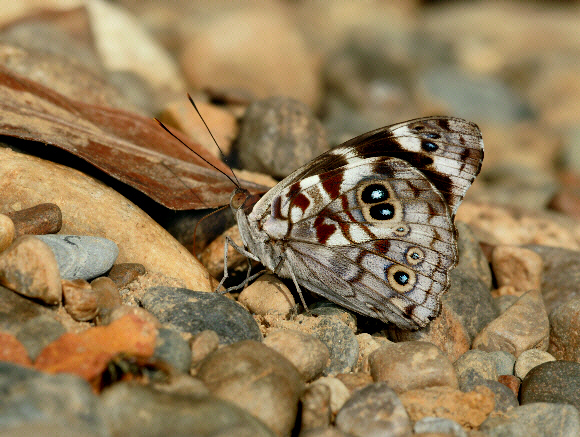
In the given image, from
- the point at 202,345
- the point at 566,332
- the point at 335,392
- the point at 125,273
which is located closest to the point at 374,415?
the point at 335,392

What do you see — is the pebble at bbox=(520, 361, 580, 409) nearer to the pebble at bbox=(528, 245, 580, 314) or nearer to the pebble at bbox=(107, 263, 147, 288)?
the pebble at bbox=(528, 245, 580, 314)

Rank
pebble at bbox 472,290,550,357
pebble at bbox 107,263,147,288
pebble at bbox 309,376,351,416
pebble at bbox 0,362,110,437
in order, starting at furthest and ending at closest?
1. pebble at bbox 472,290,550,357
2. pebble at bbox 107,263,147,288
3. pebble at bbox 309,376,351,416
4. pebble at bbox 0,362,110,437

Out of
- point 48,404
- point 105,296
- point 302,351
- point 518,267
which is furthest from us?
point 518,267

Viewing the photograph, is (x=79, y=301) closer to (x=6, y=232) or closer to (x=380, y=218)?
(x=6, y=232)

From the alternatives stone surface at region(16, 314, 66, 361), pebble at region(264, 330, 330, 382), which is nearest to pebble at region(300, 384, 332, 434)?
pebble at region(264, 330, 330, 382)

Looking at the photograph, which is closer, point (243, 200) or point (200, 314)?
point (200, 314)

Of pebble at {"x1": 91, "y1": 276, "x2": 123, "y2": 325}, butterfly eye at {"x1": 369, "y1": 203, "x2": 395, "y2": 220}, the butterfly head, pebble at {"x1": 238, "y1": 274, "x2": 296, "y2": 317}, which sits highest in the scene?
butterfly eye at {"x1": 369, "y1": 203, "x2": 395, "y2": 220}

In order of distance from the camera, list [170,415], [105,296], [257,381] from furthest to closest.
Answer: [105,296], [257,381], [170,415]
